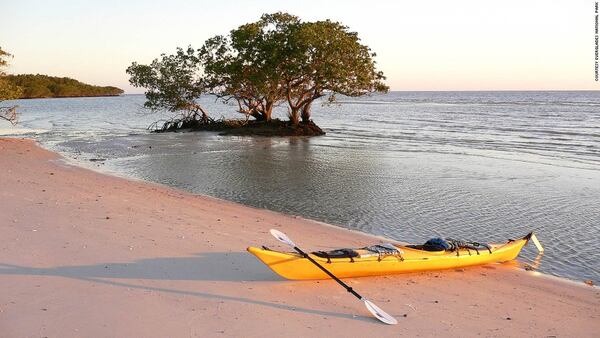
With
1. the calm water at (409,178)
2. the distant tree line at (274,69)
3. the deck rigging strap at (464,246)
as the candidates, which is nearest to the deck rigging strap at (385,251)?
the deck rigging strap at (464,246)

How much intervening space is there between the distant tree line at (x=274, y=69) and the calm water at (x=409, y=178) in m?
4.10

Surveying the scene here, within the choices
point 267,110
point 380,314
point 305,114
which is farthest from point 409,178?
point 267,110

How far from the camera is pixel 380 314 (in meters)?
6.19

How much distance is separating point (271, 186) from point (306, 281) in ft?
31.2

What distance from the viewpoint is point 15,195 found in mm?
11633

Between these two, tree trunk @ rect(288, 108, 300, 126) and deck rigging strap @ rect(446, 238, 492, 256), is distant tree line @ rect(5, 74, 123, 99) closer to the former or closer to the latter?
tree trunk @ rect(288, 108, 300, 126)

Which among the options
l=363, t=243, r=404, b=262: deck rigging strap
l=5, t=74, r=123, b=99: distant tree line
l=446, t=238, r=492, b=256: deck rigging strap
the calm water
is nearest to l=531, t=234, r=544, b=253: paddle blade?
the calm water

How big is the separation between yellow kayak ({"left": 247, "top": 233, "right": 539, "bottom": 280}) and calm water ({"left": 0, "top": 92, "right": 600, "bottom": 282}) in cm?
123

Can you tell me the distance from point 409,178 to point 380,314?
42.5 feet

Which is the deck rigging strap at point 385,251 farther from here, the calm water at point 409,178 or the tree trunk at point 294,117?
the tree trunk at point 294,117

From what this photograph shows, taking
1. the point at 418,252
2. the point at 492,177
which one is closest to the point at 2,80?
the point at 492,177

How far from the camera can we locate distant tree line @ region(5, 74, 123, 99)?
484 feet

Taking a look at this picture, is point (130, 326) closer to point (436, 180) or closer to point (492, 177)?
point (436, 180)

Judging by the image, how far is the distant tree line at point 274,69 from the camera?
3447 cm
